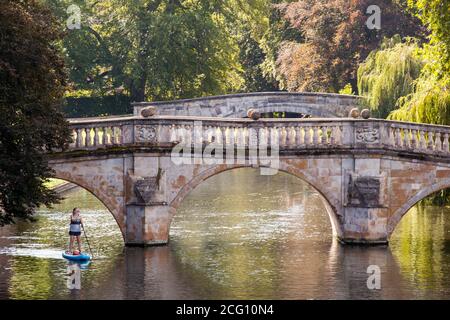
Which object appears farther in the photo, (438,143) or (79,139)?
(438,143)

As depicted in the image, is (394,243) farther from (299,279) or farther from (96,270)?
(96,270)

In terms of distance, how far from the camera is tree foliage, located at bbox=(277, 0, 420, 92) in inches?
2645

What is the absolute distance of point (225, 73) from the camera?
71875 millimetres

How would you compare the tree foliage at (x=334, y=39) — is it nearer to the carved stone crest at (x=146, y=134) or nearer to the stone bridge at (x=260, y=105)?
the stone bridge at (x=260, y=105)

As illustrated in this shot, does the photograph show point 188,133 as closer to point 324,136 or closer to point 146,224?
point 146,224

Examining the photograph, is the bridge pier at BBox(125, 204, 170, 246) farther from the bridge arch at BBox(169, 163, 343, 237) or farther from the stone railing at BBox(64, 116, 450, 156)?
the stone railing at BBox(64, 116, 450, 156)

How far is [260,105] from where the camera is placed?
61.2 m

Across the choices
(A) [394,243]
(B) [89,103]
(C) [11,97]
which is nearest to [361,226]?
(A) [394,243]

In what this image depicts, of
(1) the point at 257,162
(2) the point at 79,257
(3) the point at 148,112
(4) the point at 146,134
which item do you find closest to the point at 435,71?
(1) the point at 257,162

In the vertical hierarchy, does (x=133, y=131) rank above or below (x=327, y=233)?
above

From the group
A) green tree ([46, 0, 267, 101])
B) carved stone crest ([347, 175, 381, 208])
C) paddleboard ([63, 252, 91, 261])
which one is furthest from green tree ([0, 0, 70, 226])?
green tree ([46, 0, 267, 101])

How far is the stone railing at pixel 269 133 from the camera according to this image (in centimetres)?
3903

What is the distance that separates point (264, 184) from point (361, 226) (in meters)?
20.4

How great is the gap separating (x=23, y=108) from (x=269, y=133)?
9.76 m
